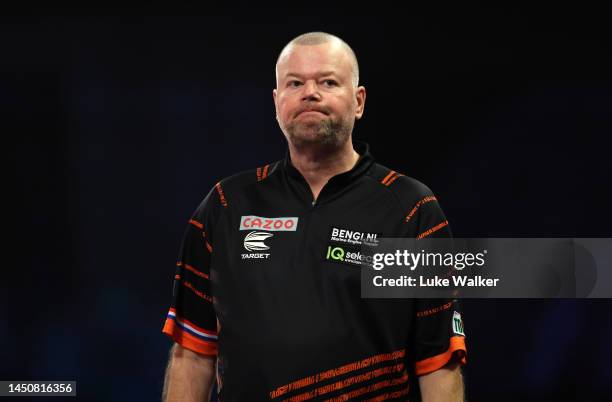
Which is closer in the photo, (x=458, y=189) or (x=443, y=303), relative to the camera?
(x=443, y=303)

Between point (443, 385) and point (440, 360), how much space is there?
0.21 ft

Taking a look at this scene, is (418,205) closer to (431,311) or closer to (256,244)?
(431,311)

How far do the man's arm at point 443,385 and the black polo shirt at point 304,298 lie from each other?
0.9 inches

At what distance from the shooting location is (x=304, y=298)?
196 centimetres

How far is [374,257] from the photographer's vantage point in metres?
2.04

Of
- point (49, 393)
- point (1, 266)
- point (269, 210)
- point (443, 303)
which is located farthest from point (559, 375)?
point (1, 266)

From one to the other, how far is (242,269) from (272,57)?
1.95 meters

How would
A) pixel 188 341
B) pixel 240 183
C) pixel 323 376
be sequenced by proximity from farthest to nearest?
pixel 240 183
pixel 188 341
pixel 323 376

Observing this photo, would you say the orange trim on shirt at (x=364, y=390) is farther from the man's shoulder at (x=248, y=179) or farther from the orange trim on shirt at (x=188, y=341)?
the man's shoulder at (x=248, y=179)

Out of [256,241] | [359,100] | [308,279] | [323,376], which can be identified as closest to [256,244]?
[256,241]

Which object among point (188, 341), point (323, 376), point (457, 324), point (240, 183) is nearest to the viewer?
point (323, 376)

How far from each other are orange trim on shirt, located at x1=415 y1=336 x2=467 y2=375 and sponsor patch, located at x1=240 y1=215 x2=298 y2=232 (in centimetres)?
50

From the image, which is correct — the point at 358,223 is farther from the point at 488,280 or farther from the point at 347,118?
the point at 488,280

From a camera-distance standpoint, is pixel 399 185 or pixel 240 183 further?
pixel 240 183
